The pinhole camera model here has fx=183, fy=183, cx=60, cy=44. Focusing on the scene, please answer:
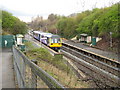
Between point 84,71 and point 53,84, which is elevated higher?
point 53,84

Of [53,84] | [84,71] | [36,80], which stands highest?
[53,84]

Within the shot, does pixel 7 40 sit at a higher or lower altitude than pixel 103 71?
higher

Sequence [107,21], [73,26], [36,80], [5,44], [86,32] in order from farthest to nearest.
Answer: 1. [73,26]
2. [86,32]
3. [107,21]
4. [5,44]
5. [36,80]

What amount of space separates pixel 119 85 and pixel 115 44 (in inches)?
571

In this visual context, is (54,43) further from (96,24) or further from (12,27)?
(12,27)

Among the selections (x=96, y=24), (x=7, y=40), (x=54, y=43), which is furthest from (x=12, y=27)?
(x=96, y=24)

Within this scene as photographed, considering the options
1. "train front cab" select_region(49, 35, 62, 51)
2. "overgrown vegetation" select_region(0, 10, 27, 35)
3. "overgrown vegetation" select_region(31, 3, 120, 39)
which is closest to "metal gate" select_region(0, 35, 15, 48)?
"train front cab" select_region(49, 35, 62, 51)

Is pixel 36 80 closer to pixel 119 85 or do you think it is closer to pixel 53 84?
pixel 53 84

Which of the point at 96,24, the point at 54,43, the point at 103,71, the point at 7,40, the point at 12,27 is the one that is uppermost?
the point at 96,24

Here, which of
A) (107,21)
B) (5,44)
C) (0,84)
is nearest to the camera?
(0,84)

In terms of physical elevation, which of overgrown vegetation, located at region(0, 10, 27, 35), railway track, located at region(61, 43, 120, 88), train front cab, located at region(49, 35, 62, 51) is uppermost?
overgrown vegetation, located at region(0, 10, 27, 35)

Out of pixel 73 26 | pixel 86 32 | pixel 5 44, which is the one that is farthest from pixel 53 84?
pixel 73 26

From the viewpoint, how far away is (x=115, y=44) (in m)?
25.1

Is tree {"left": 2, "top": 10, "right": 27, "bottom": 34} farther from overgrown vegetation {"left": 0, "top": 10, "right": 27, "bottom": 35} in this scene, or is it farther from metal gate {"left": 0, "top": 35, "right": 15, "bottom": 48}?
metal gate {"left": 0, "top": 35, "right": 15, "bottom": 48}
